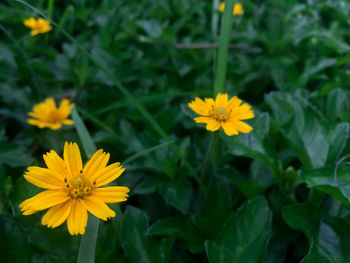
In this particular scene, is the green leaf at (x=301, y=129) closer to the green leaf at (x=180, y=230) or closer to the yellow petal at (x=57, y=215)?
the green leaf at (x=180, y=230)

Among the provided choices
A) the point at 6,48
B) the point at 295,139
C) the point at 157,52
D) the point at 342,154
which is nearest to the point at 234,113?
the point at 295,139

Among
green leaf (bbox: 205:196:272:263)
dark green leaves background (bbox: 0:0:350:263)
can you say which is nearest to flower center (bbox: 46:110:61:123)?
dark green leaves background (bbox: 0:0:350:263)

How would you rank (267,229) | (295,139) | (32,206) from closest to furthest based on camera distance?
(32,206) → (267,229) → (295,139)

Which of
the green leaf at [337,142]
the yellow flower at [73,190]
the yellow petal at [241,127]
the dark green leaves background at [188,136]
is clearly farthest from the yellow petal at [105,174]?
the green leaf at [337,142]

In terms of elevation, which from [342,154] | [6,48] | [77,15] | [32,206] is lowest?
[32,206]

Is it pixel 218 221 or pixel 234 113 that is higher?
pixel 234 113

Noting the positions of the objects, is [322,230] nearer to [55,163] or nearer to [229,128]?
[229,128]

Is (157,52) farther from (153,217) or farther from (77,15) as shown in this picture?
(153,217)
